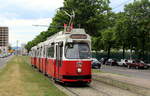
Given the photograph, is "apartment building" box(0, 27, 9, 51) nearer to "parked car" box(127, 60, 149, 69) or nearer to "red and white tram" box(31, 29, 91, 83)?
"parked car" box(127, 60, 149, 69)

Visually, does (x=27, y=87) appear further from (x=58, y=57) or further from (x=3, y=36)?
(x=3, y=36)

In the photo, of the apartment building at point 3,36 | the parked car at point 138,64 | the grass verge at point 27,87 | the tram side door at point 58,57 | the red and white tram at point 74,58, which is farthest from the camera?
the apartment building at point 3,36

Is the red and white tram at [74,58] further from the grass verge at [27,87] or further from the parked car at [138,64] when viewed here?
the parked car at [138,64]

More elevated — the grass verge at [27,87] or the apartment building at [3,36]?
the apartment building at [3,36]

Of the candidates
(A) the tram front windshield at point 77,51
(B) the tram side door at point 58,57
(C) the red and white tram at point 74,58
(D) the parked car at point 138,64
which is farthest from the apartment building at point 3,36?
(A) the tram front windshield at point 77,51

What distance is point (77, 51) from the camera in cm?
1727

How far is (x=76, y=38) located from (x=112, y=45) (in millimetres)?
49908

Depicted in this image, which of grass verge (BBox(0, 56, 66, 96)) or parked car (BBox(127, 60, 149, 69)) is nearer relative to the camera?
grass verge (BBox(0, 56, 66, 96))

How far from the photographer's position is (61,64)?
691 inches

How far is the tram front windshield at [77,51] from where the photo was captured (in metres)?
17.2

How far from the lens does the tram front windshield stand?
1722 centimetres

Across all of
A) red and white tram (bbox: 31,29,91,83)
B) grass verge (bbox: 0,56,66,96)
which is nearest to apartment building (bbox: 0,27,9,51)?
grass verge (bbox: 0,56,66,96)

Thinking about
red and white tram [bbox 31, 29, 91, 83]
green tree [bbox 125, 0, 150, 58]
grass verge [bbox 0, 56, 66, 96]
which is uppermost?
green tree [bbox 125, 0, 150, 58]

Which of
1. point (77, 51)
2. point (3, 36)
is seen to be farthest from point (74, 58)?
point (3, 36)
